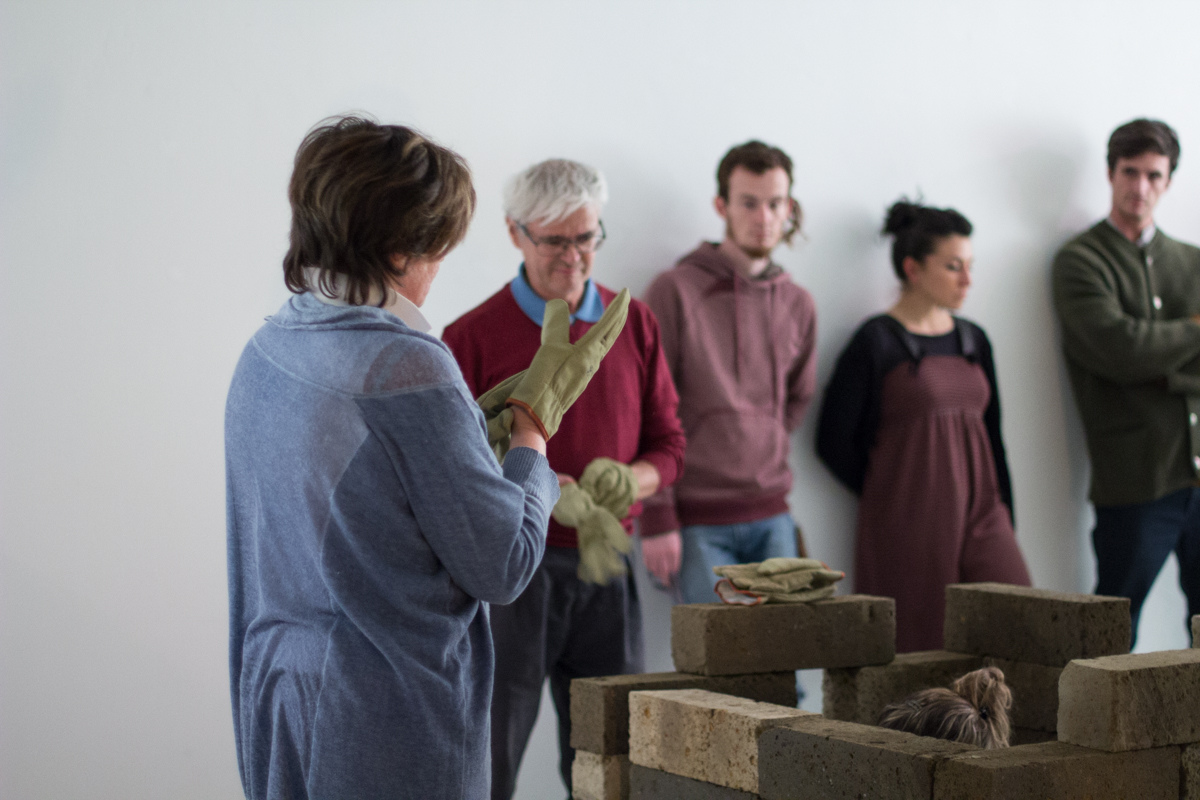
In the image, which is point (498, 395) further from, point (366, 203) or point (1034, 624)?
point (1034, 624)

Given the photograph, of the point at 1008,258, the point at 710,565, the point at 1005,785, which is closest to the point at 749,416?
the point at 710,565

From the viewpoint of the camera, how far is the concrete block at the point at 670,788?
169 centimetres

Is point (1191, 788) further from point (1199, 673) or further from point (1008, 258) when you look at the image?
point (1008, 258)

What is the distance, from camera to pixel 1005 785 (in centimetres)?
138

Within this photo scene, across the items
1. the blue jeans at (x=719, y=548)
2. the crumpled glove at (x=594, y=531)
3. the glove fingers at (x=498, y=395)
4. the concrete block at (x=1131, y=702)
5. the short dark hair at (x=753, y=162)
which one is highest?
the short dark hair at (x=753, y=162)

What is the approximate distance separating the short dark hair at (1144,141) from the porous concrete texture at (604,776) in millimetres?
2912

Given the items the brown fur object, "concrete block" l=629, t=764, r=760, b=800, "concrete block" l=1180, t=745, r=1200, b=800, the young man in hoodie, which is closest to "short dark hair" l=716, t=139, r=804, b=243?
the young man in hoodie

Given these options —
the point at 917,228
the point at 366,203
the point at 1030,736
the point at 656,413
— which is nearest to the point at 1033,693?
the point at 1030,736

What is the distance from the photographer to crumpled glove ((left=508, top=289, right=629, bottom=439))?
4.93 ft

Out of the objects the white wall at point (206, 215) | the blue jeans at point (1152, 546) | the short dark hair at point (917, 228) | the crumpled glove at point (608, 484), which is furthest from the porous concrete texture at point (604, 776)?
the blue jeans at point (1152, 546)

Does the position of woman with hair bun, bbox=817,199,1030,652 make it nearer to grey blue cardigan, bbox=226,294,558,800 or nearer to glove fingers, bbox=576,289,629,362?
glove fingers, bbox=576,289,629,362

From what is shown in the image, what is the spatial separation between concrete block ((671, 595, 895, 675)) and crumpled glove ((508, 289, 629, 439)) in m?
0.58

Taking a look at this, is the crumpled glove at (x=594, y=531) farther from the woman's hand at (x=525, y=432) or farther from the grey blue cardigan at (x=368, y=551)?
the grey blue cardigan at (x=368, y=551)

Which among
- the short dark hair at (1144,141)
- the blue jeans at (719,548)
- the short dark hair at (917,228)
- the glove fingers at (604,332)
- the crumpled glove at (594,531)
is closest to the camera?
the glove fingers at (604,332)
